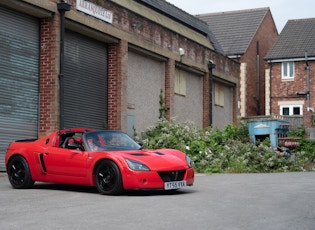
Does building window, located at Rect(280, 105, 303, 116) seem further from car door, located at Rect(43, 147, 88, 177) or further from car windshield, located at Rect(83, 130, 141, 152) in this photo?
car door, located at Rect(43, 147, 88, 177)

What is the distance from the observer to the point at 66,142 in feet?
39.1

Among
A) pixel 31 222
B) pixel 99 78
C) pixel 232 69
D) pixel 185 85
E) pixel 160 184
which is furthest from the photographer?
pixel 232 69

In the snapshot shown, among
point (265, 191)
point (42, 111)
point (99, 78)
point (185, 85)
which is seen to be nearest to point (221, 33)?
point (185, 85)

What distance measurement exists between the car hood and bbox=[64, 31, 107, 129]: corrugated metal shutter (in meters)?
8.49

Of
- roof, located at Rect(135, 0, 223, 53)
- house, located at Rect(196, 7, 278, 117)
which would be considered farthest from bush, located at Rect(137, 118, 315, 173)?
house, located at Rect(196, 7, 278, 117)

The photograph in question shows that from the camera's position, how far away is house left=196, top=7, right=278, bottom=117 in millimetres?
46531

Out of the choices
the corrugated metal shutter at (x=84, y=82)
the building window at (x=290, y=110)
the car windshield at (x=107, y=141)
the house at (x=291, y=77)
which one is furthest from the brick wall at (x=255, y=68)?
the car windshield at (x=107, y=141)

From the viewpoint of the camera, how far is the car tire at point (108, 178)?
1062 centimetres

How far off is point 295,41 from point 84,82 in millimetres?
29270

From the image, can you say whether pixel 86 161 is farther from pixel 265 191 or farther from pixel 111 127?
pixel 111 127

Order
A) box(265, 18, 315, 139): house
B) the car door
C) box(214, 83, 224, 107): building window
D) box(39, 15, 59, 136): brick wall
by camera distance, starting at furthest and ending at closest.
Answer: box(265, 18, 315, 139): house, box(214, 83, 224, 107): building window, box(39, 15, 59, 136): brick wall, the car door

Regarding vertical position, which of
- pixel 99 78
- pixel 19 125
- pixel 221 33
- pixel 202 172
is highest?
pixel 221 33

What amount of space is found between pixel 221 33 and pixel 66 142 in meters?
39.2

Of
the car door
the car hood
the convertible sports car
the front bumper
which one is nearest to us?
the front bumper
